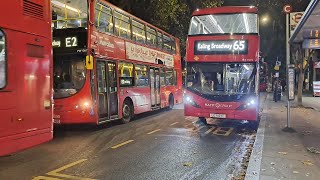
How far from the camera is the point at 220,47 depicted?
42.0ft

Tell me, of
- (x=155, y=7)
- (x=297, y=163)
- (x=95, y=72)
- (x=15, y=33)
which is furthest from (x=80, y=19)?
(x=155, y=7)

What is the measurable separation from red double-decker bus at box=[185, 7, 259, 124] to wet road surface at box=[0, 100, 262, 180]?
2.62 feet

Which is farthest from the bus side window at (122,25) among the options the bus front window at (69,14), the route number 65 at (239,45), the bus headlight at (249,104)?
the bus headlight at (249,104)

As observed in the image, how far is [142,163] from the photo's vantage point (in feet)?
25.9

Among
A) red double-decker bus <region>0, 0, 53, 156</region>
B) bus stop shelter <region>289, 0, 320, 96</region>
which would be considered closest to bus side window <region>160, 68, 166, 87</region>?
bus stop shelter <region>289, 0, 320, 96</region>

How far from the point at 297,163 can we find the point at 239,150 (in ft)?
6.70

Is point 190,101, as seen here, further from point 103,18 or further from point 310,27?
point 310,27

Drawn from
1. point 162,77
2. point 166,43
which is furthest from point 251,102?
point 166,43

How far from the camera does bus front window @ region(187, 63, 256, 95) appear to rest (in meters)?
12.5

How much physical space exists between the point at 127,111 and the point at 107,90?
79.6 inches

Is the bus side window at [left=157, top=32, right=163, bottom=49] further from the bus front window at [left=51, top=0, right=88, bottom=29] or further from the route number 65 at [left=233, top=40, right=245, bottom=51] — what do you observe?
the bus front window at [left=51, top=0, right=88, bottom=29]

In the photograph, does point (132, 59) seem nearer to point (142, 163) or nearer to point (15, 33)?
point (142, 163)

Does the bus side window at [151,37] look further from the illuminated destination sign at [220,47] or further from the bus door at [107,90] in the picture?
the illuminated destination sign at [220,47]

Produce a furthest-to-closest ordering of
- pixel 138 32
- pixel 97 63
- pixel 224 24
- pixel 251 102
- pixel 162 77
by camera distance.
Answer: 1. pixel 162 77
2. pixel 138 32
3. pixel 224 24
4. pixel 251 102
5. pixel 97 63
